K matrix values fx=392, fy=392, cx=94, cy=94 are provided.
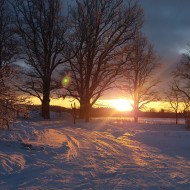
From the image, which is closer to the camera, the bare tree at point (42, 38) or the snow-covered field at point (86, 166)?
the snow-covered field at point (86, 166)

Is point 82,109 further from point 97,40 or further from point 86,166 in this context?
point 86,166

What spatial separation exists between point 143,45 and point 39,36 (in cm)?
1453

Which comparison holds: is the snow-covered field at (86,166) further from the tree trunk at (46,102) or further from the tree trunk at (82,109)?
the tree trunk at (82,109)

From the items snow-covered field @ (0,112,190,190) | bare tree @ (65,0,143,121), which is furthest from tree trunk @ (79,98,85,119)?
snow-covered field @ (0,112,190,190)

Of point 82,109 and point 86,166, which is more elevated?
point 82,109

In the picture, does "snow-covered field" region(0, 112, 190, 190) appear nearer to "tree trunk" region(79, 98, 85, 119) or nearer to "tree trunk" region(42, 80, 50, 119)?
"tree trunk" region(42, 80, 50, 119)

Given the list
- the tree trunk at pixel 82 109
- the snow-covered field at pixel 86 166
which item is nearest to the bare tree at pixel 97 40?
the tree trunk at pixel 82 109

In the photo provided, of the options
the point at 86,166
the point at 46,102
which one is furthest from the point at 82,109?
the point at 86,166

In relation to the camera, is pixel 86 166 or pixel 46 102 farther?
pixel 46 102

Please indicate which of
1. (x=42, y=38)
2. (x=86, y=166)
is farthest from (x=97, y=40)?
(x=86, y=166)

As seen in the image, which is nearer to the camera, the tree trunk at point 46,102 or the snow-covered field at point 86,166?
the snow-covered field at point 86,166

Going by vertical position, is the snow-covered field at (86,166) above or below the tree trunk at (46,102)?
below

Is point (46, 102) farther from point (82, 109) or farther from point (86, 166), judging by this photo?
point (86, 166)

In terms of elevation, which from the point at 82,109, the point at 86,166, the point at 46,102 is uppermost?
the point at 46,102
